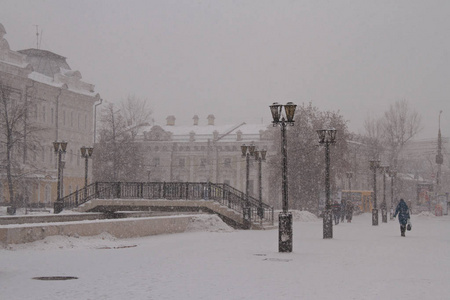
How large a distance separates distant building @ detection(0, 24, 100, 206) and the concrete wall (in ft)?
105

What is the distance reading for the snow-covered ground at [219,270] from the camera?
33.1 ft

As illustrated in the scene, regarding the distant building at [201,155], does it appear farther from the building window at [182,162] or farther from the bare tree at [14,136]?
the bare tree at [14,136]

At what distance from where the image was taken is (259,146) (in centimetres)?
8894

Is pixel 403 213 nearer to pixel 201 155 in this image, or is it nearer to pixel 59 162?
pixel 59 162

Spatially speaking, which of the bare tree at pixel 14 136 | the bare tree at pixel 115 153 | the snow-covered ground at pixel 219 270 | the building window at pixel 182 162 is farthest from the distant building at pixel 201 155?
the snow-covered ground at pixel 219 270

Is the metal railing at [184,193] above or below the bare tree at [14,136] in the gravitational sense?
below

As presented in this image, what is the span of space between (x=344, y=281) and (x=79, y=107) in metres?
59.8

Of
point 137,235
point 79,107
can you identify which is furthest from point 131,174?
point 137,235

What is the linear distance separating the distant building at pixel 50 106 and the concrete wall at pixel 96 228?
31933 mm

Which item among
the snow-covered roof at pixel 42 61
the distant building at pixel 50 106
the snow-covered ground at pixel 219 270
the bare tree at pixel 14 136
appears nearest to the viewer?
the snow-covered ground at pixel 219 270

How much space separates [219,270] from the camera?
42.7ft

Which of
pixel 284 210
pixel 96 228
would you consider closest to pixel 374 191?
pixel 284 210

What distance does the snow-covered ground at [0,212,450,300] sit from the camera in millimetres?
10077

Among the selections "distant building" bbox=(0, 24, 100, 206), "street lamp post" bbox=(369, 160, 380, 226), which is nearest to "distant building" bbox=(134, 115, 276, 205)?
"distant building" bbox=(0, 24, 100, 206)
